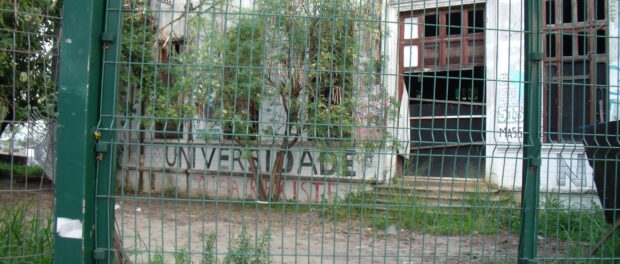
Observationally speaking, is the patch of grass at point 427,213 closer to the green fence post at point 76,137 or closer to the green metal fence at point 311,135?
the green metal fence at point 311,135

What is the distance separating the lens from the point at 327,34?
4.77 m

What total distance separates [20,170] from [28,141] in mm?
218

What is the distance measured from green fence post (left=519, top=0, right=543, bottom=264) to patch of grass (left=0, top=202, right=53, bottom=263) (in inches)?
118

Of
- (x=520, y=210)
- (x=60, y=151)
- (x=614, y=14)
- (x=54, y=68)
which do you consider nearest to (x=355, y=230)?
(x=520, y=210)

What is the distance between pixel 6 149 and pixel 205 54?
143 centimetres

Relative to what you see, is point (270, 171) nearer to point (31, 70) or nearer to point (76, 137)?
point (76, 137)

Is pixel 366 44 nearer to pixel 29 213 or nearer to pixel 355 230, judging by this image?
pixel 355 230

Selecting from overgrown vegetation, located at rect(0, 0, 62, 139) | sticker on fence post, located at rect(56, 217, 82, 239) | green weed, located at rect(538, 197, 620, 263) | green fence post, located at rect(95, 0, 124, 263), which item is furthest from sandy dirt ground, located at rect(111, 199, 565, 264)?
overgrown vegetation, located at rect(0, 0, 62, 139)

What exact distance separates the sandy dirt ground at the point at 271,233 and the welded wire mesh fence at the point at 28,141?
1.4 inches

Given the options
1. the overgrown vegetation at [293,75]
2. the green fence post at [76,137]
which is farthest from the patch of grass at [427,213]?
the green fence post at [76,137]

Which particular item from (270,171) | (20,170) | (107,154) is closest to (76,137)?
(107,154)

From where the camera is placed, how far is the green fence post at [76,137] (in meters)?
2.93

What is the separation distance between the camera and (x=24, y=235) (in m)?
3.62

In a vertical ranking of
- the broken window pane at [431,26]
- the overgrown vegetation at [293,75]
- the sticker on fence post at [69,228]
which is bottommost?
the sticker on fence post at [69,228]
